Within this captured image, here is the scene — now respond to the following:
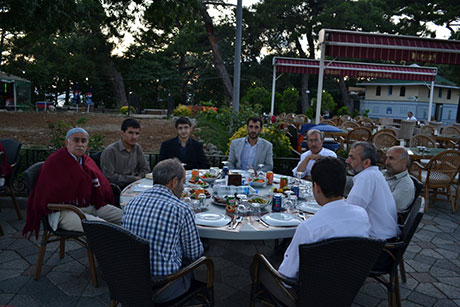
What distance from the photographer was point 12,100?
28.0m

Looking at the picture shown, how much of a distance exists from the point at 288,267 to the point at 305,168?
Answer: 2420 mm

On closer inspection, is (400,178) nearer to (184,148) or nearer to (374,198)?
(374,198)

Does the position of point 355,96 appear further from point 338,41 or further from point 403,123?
point 338,41

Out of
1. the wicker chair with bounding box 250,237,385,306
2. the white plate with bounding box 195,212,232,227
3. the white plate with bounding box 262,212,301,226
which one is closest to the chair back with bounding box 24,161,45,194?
the white plate with bounding box 195,212,232,227

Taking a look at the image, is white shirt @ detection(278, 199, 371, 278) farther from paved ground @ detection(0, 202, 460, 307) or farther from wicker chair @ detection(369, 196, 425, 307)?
paved ground @ detection(0, 202, 460, 307)

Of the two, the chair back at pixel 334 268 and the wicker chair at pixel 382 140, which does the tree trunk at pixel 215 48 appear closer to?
the wicker chair at pixel 382 140

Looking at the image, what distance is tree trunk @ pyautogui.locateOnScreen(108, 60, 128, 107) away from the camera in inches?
1254

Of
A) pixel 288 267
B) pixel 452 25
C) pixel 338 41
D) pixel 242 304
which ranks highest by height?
pixel 452 25

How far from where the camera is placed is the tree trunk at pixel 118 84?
1254 inches

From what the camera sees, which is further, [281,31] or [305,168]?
[281,31]

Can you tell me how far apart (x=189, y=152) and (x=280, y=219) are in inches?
96.1

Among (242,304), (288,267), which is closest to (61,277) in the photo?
(242,304)

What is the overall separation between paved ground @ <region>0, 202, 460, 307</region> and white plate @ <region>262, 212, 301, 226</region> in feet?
2.80

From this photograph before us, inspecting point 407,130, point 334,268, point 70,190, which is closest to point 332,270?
point 334,268
